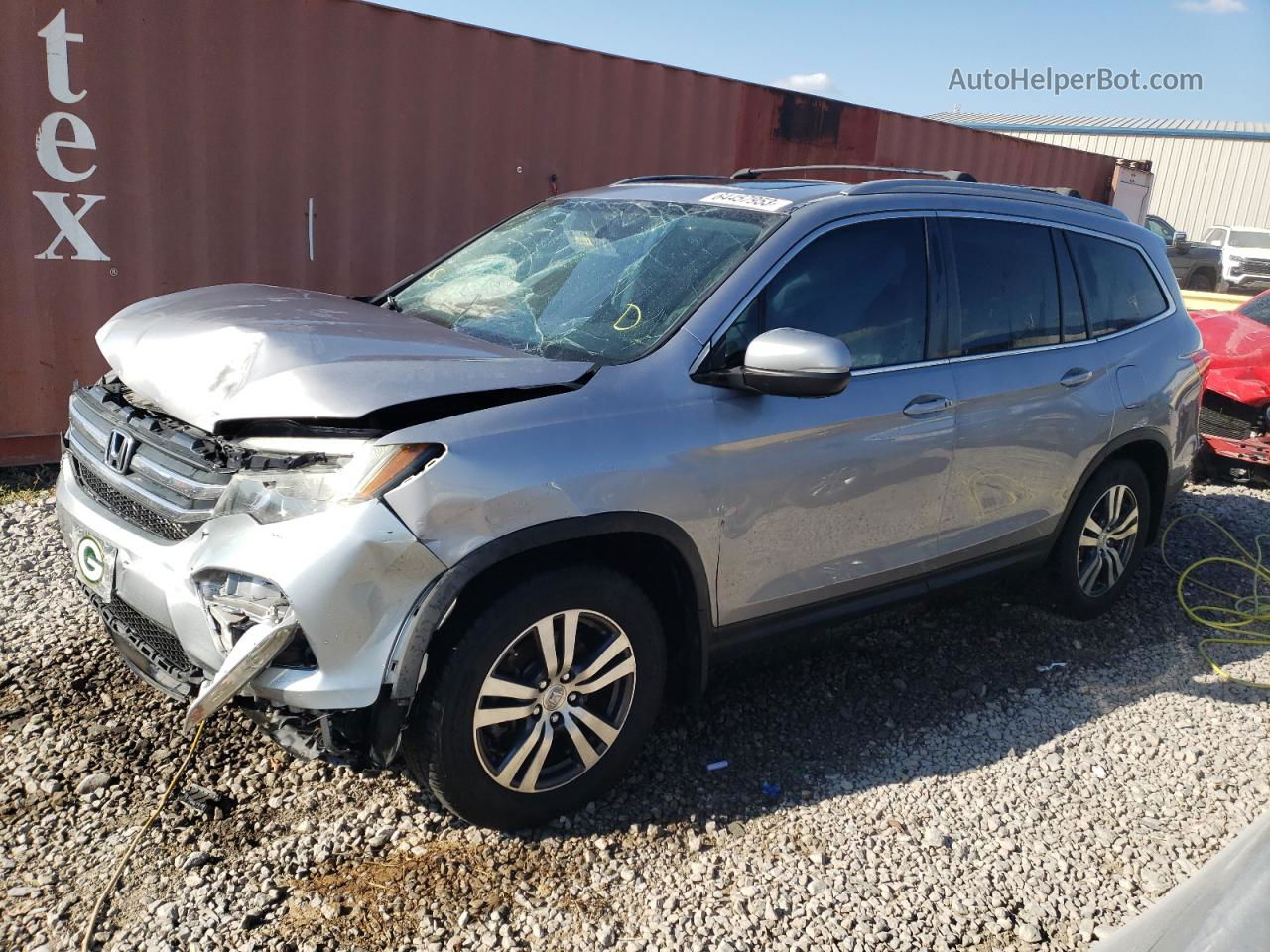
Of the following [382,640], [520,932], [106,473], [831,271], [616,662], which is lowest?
[520,932]

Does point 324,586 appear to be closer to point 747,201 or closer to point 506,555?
point 506,555

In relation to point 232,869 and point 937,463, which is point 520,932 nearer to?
point 232,869

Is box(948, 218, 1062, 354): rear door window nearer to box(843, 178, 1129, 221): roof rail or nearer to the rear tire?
box(843, 178, 1129, 221): roof rail

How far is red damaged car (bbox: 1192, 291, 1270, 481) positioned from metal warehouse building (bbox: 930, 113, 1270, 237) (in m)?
A: 30.3

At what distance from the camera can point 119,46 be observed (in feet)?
18.7

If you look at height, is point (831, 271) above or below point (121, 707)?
above

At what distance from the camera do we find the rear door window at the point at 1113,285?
13.9 ft

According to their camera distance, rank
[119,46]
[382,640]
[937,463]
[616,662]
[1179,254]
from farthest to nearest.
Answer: [1179,254] → [119,46] → [937,463] → [616,662] → [382,640]

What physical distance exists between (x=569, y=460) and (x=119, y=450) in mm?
1295

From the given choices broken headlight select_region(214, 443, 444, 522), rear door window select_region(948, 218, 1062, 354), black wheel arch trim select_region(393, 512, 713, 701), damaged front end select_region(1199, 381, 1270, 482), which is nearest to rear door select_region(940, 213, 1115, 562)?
rear door window select_region(948, 218, 1062, 354)

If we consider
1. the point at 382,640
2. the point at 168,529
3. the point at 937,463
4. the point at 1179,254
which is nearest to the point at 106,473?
the point at 168,529

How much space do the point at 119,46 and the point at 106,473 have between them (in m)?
3.98

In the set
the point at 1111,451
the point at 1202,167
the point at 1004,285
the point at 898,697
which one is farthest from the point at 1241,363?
the point at 1202,167

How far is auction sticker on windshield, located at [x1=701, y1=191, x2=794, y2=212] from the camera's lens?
3.36 metres
